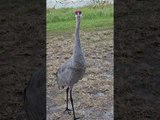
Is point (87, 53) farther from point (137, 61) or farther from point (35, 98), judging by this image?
point (35, 98)

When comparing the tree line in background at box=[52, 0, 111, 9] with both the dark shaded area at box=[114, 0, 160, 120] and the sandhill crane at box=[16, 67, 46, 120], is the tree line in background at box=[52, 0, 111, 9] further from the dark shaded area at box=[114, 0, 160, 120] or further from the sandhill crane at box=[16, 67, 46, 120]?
the sandhill crane at box=[16, 67, 46, 120]

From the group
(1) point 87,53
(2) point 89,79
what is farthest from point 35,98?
(1) point 87,53

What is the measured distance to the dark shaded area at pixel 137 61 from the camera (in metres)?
4.61

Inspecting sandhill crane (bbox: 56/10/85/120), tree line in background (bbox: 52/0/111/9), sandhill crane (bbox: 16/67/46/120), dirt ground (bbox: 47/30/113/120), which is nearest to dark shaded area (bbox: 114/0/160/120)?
dirt ground (bbox: 47/30/113/120)

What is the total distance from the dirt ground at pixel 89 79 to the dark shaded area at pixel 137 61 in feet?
0.35

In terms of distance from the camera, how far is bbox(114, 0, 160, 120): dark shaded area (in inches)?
181

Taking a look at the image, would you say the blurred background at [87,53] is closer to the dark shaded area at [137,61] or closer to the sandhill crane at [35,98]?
the dark shaded area at [137,61]

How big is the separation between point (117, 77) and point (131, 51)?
0.83 meters

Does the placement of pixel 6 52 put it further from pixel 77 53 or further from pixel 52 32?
pixel 77 53

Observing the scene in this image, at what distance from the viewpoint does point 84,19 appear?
739 cm

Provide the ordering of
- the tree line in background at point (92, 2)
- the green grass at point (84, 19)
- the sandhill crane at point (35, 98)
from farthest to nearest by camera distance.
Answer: the tree line in background at point (92, 2)
the green grass at point (84, 19)
the sandhill crane at point (35, 98)

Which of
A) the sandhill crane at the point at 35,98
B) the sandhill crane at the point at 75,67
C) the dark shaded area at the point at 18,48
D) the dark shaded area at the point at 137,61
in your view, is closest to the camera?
the sandhill crane at the point at 35,98

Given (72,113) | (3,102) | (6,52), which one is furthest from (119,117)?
(6,52)

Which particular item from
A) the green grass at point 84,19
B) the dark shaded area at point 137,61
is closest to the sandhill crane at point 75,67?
the dark shaded area at point 137,61
